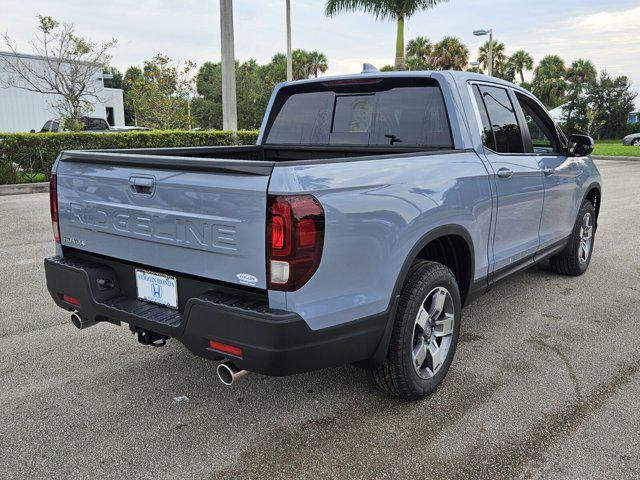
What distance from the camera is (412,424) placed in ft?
9.61

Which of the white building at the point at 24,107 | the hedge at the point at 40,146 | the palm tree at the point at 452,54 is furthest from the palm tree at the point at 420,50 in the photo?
the hedge at the point at 40,146

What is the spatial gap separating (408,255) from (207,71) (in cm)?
5924

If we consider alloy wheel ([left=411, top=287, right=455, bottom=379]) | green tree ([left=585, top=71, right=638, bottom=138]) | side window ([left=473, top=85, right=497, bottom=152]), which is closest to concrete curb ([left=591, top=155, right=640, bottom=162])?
green tree ([left=585, top=71, right=638, bottom=138])

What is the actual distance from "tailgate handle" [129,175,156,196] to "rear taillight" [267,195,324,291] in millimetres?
719

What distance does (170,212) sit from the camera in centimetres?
263

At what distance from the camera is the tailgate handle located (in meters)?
2.69

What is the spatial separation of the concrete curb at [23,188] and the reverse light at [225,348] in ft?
40.0

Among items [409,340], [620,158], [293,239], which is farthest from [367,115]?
[620,158]

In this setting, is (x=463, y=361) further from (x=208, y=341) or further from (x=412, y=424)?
(x=208, y=341)

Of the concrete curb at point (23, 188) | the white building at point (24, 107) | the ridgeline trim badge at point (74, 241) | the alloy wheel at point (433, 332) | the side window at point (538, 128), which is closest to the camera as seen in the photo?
the alloy wheel at point (433, 332)

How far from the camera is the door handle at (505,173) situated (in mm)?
3738

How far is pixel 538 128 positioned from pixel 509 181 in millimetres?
1241

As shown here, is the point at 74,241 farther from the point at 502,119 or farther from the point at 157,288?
the point at 502,119

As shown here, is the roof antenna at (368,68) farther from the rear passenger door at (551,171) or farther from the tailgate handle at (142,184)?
the tailgate handle at (142,184)
